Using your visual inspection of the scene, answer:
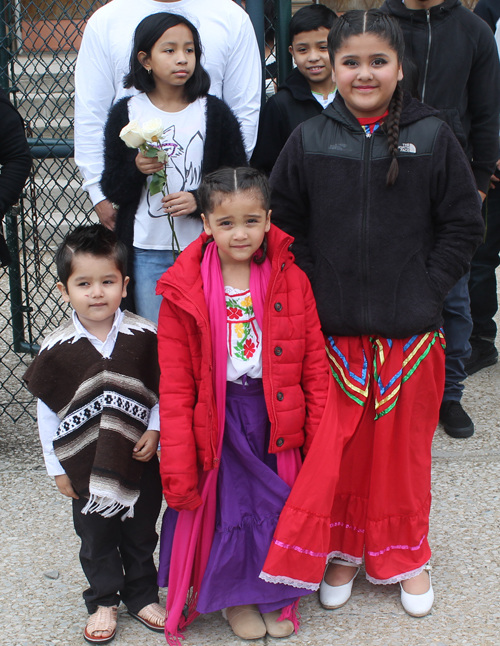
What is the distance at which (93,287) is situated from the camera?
7.16ft

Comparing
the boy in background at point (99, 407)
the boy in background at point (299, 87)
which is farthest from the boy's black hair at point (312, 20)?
the boy in background at point (99, 407)

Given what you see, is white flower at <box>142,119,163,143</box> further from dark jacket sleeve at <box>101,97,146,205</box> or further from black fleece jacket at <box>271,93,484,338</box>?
black fleece jacket at <box>271,93,484,338</box>

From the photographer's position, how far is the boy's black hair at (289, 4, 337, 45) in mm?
3102

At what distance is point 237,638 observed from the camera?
227 centimetres

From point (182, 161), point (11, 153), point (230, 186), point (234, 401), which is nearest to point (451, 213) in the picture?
point (230, 186)

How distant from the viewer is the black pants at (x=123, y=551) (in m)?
2.23

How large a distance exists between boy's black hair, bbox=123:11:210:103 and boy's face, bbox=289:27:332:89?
23.1 inches

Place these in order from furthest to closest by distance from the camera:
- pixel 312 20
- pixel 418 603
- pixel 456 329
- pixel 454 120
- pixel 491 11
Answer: pixel 491 11 → pixel 456 329 → pixel 312 20 → pixel 454 120 → pixel 418 603

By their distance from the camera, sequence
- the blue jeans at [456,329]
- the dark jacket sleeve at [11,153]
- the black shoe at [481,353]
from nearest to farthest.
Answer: the dark jacket sleeve at [11,153], the blue jeans at [456,329], the black shoe at [481,353]

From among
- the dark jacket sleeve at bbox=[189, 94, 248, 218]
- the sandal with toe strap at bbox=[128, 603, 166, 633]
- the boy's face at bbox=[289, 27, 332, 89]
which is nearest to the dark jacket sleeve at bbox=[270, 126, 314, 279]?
the dark jacket sleeve at bbox=[189, 94, 248, 218]

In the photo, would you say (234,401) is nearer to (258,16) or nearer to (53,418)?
(53,418)

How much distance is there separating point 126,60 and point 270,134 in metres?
0.70

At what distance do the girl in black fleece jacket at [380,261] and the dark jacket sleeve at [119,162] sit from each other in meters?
0.59

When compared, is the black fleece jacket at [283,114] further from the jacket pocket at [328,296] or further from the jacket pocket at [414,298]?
the jacket pocket at [414,298]
